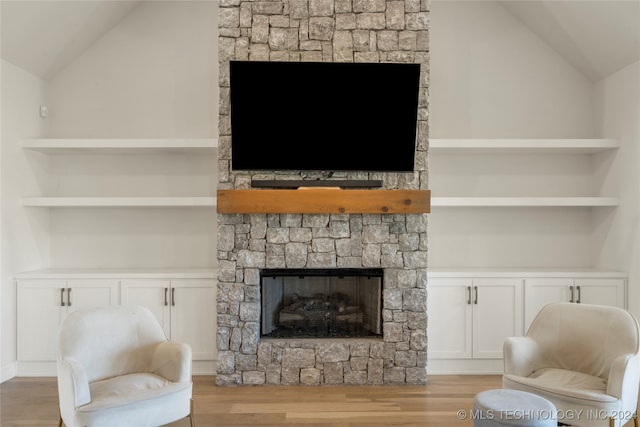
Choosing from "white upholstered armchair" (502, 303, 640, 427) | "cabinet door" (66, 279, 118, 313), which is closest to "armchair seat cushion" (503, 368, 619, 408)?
"white upholstered armchair" (502, 303, 640, 427)

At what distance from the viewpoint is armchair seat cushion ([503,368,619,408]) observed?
98.9 inches

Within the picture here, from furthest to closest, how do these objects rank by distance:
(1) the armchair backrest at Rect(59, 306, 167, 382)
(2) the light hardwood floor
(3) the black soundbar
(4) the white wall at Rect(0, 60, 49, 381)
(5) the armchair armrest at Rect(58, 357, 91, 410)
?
1. (4) the white wall at Rect(0, 60, 49, 381)
2. (3) the black soundbar
3. (2) the light hardwood floor
4. (1) the armchair backrest at Rect(59, 306, 167, 382)
5. (5) the armchair armrest at Rect(58, 357, 91, 410)

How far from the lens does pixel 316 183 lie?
153 inches

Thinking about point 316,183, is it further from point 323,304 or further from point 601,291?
point 601,291

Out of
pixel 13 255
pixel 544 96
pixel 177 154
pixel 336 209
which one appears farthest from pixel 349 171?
pixel 13 255

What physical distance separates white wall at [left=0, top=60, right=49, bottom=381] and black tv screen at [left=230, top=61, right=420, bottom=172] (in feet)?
6.40

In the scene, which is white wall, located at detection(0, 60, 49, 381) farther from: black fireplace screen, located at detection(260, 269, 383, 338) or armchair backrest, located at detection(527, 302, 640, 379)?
armchair backrest, located at detection(527, 302, 640, 379)

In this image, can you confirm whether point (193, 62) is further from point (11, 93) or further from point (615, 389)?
point (615, 389)

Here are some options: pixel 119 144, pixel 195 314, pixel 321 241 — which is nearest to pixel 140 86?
pixel 119 144

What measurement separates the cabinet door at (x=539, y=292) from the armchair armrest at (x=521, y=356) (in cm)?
115

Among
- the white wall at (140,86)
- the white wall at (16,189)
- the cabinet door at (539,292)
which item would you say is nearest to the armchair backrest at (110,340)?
the white wall at (16,189)

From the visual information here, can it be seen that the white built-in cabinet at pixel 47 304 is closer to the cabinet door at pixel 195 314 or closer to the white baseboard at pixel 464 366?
the cabinet door at pixel 195 314

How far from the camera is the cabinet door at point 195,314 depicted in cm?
408

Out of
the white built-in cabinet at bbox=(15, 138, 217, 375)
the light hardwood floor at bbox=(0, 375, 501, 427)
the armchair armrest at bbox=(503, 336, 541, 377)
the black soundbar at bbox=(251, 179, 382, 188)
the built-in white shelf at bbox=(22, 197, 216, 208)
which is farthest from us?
the white built-in cabinet at bbox=(15, 138, 217, 375)
